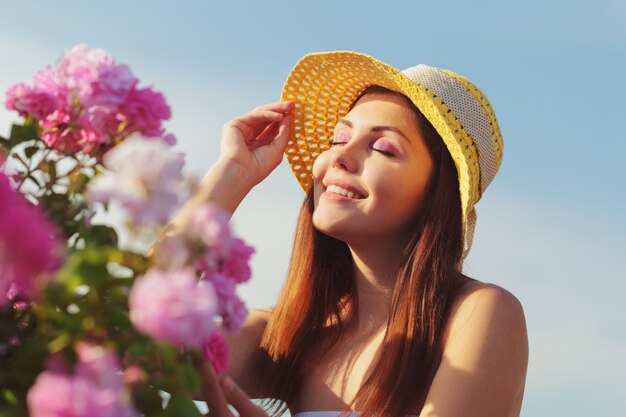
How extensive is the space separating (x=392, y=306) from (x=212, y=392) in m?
1.83

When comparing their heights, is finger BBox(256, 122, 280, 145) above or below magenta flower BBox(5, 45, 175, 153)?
below

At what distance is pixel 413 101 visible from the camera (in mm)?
3637

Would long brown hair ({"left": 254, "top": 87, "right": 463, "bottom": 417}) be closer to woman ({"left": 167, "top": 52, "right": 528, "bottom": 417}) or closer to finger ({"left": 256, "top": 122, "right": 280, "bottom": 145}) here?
woman ({"left": 167, "top": 52, "right": 528, "bottom": 417})

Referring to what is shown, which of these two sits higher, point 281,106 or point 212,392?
point 281,106

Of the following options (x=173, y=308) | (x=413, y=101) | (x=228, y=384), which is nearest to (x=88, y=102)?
(x=173, y=308)

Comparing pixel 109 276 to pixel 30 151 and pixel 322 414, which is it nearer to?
pixel 30 151

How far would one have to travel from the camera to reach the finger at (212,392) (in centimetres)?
164

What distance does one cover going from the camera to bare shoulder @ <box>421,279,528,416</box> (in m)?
3.15

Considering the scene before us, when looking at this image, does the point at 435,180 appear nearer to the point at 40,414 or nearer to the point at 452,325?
the point at 452,325

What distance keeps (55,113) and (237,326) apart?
619 millimetres

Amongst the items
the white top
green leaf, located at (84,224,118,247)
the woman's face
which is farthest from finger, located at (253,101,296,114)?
green leaf, located at (84,224,118,247)

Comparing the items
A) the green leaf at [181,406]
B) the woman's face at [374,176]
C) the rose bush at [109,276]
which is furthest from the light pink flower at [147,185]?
the woman's face at [374,176]

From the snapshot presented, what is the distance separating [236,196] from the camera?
136 inches

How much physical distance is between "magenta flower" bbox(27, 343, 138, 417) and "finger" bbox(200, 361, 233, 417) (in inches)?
16.2
